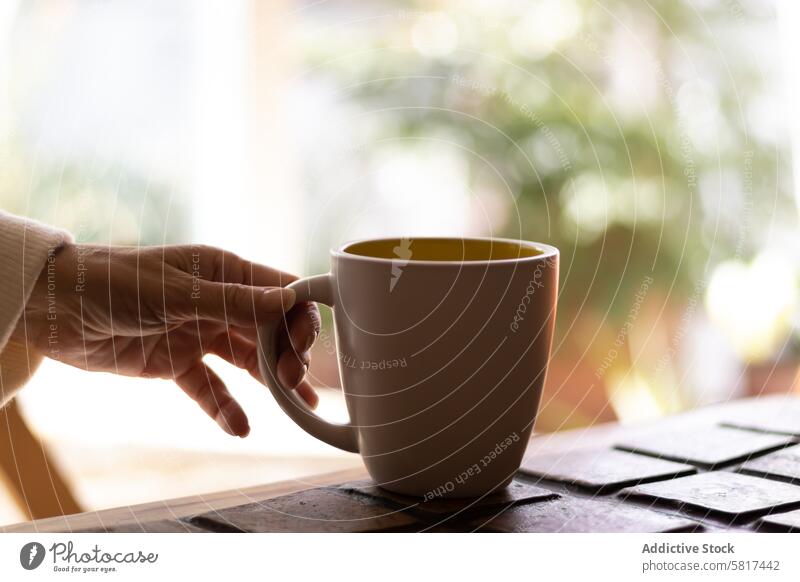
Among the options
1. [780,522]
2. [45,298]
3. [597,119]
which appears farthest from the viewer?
[597,119]

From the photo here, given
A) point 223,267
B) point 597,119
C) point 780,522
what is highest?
point 597,119

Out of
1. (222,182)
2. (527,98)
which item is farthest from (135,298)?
(527,98)

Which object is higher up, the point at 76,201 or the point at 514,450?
the point at 76,201

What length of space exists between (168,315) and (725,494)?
0.28 m

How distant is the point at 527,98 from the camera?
119 cm

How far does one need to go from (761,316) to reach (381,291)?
89 cm

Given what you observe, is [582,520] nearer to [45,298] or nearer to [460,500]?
[460,500]

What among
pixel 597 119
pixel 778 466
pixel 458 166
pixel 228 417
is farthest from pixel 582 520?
pixel 597 119

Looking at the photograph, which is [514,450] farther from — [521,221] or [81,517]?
[521,221]

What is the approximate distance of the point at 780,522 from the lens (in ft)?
1.12

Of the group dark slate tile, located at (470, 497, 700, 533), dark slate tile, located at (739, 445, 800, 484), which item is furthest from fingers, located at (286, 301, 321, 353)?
dark slate tile, located at (739, 445, 800, 484)

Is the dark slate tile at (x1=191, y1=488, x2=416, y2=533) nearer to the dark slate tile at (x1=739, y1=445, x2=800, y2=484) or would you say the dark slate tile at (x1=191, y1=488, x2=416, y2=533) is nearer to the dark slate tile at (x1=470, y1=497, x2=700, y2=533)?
the dark slate tile at (x1=470, y1=497, x2=700, y2=533)

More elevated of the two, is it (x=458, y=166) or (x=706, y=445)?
(x=458, y=166)

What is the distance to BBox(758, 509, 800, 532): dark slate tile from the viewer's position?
1.11 ft
